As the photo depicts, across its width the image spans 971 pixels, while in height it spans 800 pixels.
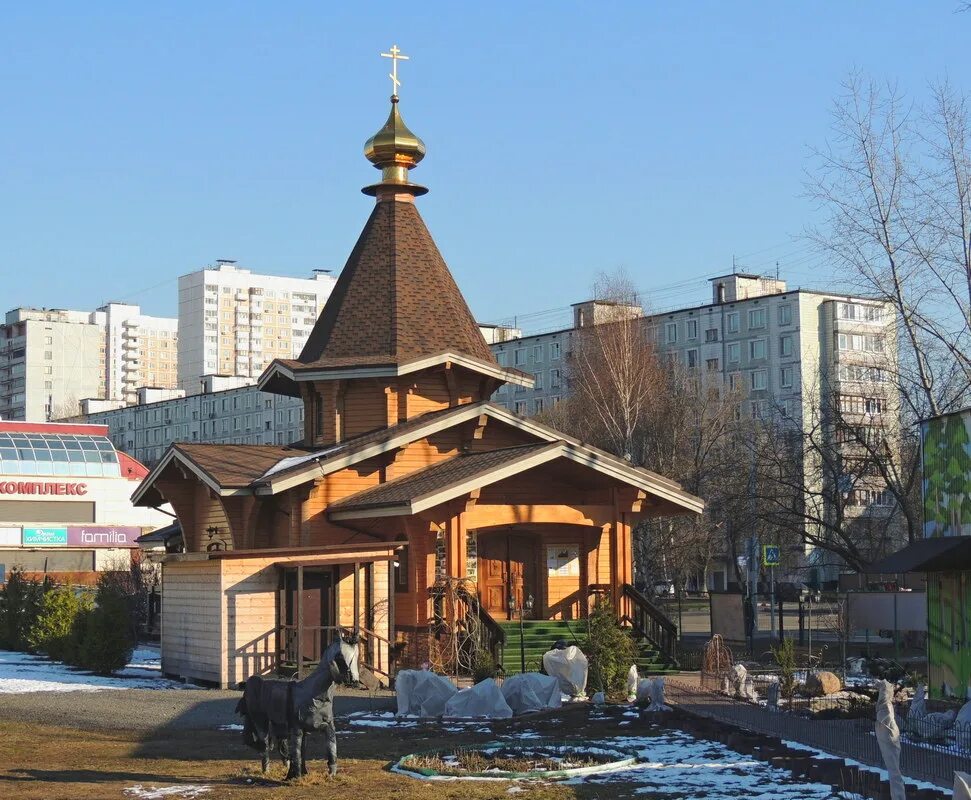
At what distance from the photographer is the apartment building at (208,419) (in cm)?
11713

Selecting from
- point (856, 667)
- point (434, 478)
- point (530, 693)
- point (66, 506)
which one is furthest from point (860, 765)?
point (66, 506)

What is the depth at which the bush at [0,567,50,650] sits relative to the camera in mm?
38125

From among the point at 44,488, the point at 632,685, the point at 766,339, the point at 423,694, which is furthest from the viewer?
the point at 766,339

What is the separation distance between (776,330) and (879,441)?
48718mm

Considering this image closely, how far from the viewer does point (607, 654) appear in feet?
79.0

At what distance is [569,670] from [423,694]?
3009mm

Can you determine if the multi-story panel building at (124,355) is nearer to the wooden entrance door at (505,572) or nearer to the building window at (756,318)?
the building window at (756,318)

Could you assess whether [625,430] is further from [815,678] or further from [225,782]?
[225,782]

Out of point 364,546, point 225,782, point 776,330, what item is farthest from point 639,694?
point 776,330

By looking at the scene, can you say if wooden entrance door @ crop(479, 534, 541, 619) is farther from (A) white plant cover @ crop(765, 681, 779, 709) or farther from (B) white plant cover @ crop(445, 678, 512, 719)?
(A) white plant cover @ crop(765, 681, 779, 709)

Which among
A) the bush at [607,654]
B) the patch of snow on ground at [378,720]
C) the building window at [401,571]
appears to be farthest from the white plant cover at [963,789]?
the building window at [401,571]

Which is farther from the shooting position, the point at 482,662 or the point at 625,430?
the point at 625,430

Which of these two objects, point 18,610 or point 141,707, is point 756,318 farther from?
point 141,707

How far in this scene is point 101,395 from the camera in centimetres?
18975
